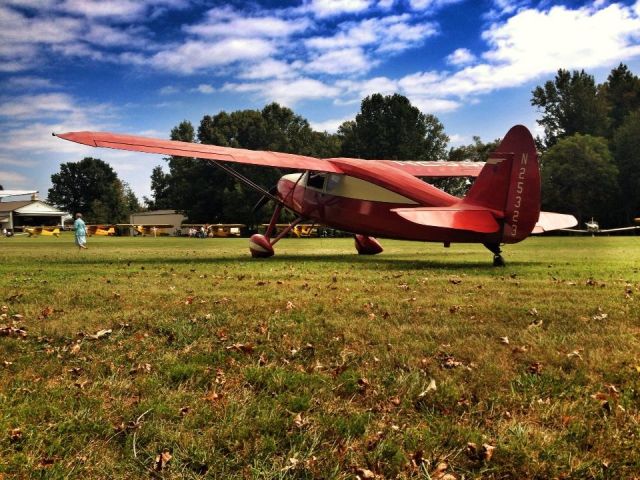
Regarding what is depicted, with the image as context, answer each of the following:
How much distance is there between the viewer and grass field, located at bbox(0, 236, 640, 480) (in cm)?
251

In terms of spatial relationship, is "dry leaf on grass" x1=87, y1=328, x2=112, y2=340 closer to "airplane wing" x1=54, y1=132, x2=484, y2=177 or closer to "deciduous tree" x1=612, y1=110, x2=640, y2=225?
"airplane wing" x1=54, y1=132, x2=484, y2=177

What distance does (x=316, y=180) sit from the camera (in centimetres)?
1609

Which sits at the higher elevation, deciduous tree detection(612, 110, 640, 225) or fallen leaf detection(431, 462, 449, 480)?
deciduous tree detection(612, 110, 640, 225)

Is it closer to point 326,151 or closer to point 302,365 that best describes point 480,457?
point 302,365

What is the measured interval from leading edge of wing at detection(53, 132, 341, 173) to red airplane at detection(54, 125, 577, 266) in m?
0.03

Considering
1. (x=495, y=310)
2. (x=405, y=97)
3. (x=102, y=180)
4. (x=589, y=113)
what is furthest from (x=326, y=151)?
(x=495, y=310)

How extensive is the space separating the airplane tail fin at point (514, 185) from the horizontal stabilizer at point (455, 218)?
283 mm

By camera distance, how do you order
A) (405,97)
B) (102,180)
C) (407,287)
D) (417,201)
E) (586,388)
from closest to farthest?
1. (586,388)
2. (407,287)
3. (417,201)
4. (405,97)
5. (102,180)

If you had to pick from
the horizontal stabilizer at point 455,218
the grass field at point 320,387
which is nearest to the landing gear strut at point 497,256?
the horizontal stabilizer at point 455,218

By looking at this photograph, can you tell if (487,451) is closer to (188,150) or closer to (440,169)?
(188,150)

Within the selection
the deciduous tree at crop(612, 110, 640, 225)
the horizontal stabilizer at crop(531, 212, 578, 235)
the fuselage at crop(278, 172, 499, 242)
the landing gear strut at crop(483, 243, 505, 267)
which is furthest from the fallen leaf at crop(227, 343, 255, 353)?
the deciduous tree at crop(612, 110, 640, 225)

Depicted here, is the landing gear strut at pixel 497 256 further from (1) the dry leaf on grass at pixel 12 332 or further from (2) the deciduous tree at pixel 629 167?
(2) the deciduous tree at pixel 629 167

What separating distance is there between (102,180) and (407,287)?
110 meters

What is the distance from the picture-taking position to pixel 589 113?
65.0 meters
